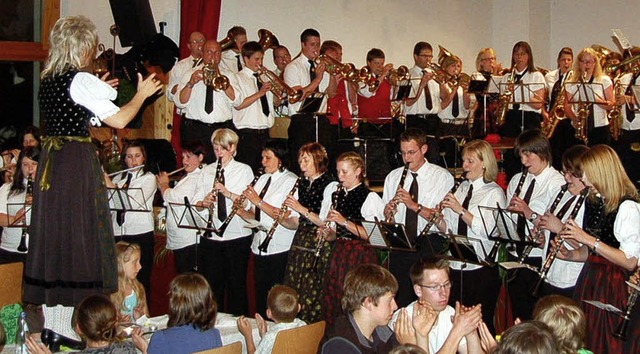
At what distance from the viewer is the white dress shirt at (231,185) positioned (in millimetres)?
8266

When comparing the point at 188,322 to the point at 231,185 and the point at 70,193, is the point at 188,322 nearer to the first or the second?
the point at 70,193

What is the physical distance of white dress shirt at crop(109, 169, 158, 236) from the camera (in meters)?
8.46

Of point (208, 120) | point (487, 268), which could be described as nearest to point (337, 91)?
point (208, 120)

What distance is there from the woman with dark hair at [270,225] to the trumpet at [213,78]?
1.74m

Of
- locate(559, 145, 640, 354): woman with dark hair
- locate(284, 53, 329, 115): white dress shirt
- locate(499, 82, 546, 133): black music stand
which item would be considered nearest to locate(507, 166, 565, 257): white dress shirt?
locate(559, 145, 640, 354): woman with dark hair

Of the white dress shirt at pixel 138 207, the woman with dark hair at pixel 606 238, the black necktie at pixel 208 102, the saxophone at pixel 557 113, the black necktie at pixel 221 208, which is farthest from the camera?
the saxophone at pixel 557 113

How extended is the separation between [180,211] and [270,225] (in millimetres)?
785

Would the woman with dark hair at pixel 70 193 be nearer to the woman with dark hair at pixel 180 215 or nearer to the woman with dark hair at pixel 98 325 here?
the woman with dark hair at pixel 98 325

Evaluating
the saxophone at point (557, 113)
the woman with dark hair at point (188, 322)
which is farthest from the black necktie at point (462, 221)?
the saxophone at point (557, 113)

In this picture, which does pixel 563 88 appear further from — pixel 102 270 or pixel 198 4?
pixel 102 270

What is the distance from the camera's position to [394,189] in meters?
7.91

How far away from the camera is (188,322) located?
16.8 ft

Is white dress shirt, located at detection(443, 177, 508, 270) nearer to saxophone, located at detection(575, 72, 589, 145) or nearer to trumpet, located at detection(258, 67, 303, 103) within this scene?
trumpet, located at detection(258, 67, 303, 103)

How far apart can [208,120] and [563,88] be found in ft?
13.0
